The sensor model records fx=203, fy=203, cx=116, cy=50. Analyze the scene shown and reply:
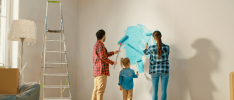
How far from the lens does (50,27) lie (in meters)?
4.02

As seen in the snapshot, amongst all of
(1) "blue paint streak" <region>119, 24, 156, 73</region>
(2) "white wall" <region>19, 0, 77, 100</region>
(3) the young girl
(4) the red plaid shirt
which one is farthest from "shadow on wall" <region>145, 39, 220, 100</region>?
(2) "white wall" <region>19, 0, 77, 100</region>

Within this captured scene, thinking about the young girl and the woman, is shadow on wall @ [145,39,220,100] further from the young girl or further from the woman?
the young girl

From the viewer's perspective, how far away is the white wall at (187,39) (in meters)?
2.90

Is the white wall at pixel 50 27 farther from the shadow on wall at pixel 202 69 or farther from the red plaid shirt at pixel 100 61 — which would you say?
the shadow on wall at pixel 202 69

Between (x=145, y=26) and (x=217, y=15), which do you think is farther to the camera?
(x=145, y=26)

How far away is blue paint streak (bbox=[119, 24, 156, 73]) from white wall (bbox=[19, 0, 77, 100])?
135cm

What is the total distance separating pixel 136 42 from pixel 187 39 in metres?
0.89

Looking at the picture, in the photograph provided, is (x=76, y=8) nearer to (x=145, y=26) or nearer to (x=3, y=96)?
(x=145, y=26)

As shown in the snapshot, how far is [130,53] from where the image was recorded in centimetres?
372

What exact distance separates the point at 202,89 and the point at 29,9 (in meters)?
3.20

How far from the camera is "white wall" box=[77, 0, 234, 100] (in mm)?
2898

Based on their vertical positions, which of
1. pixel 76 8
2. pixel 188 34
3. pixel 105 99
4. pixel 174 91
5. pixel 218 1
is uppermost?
pixel 76 8

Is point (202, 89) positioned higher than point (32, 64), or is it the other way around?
point (32, 64)

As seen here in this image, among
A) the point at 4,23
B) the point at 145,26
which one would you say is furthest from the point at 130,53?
the point at 4,23
